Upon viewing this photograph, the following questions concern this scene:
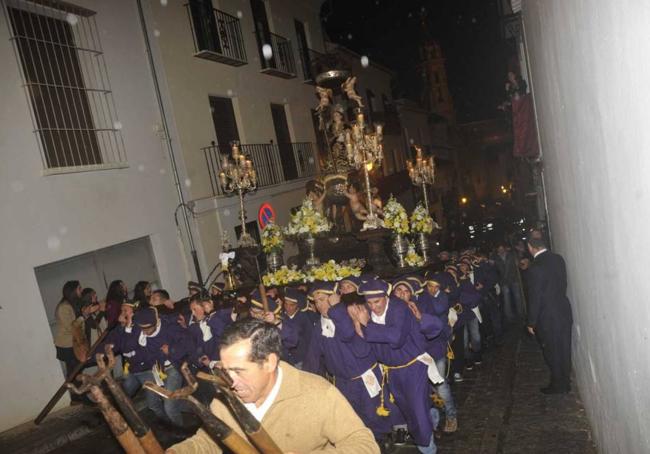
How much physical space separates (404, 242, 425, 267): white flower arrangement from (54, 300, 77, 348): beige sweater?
6245mm

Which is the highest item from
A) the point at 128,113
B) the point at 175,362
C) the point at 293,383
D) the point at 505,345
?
the point at 128,113

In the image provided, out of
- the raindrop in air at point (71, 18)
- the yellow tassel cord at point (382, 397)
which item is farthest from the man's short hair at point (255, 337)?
the raindrop in air at point (71, 18)

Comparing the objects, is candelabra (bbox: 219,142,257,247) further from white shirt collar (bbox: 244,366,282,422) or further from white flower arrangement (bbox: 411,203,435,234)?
white shirt collar (bbox: 244,366,282,422)

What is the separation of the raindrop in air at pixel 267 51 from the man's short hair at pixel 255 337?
17.5m

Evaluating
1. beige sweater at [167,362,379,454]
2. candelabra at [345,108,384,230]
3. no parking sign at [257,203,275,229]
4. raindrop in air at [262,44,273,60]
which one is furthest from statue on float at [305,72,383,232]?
beige sweater at [167,362,379,454]

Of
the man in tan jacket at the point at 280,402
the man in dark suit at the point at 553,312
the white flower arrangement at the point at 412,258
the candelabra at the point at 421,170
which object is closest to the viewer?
the man in tan jacket at the point at 280,402

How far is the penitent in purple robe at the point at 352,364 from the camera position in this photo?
19.1 feet

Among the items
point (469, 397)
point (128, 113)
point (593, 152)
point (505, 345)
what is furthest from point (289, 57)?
point (593, 152)

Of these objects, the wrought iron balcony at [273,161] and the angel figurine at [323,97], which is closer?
the angel figurine at [323,97]

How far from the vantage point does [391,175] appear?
29156 millimetres

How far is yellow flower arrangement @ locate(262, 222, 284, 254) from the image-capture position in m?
10.3

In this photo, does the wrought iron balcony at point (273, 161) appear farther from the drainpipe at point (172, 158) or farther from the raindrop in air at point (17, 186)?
the raindrop in air at point (17, 186)

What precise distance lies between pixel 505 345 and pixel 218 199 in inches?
340

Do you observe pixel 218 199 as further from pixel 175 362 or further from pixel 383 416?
pixel 383 416
